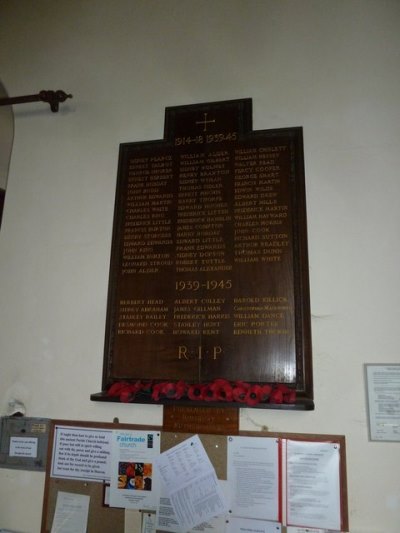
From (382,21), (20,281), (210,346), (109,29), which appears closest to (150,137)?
(109,29)

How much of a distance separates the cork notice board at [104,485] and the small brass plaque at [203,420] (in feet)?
0.08

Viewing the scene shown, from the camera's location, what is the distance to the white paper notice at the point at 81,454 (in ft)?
5.65

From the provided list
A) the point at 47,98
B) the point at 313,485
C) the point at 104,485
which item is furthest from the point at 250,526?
the point at 47,98

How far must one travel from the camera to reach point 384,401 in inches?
61.3

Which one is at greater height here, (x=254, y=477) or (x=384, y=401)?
(x=384, y=401)

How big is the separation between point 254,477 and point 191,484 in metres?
0.27

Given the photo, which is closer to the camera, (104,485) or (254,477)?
(254,477)

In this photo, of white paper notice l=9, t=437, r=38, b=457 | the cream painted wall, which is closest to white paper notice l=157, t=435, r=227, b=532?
the cream painted wall

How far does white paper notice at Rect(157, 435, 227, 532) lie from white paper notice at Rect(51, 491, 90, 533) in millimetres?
384

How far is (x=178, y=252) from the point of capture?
186 centimetres

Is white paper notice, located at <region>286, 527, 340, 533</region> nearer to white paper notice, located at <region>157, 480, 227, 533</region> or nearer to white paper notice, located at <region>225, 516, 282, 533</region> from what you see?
A: white paper notice, located at <region>225, 516, 282, 533</region>

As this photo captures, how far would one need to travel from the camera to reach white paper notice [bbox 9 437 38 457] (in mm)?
1821

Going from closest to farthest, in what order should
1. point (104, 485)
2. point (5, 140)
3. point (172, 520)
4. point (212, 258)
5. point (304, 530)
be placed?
point (304, 530), point (172, 520), point (104, 485), point (212, 258), point (5, 140)

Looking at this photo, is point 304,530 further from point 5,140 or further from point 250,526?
point 5,140
